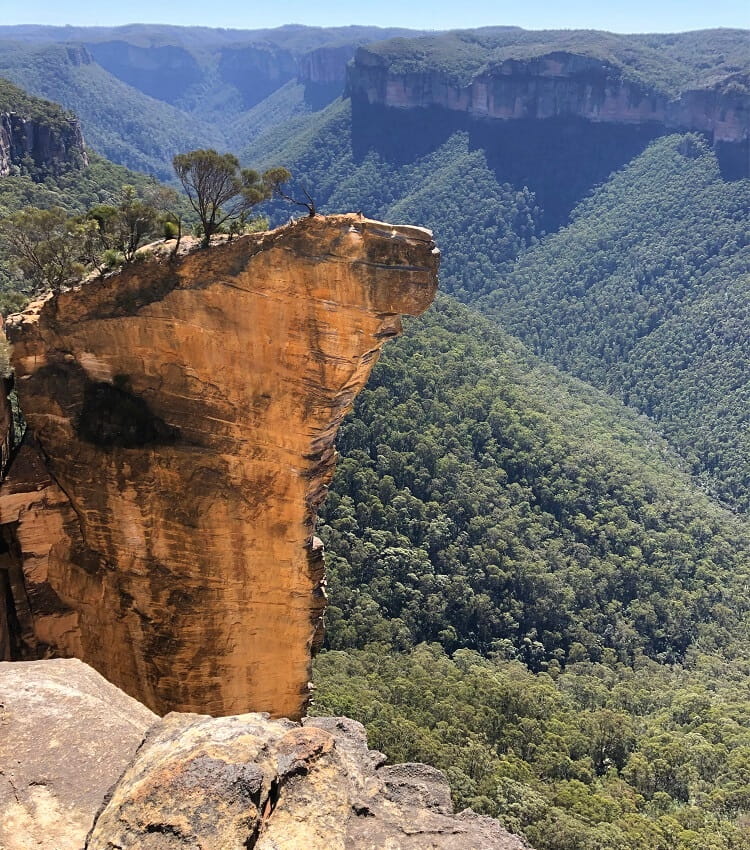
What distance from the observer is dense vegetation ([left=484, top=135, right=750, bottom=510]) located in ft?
299

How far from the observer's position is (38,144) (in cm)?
7888

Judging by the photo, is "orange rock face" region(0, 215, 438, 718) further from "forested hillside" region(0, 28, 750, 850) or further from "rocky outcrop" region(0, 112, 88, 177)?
"rocky outcrop" region(0, 112, 88, 177)

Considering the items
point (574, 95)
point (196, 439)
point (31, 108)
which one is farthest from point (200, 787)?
point (574, 95)

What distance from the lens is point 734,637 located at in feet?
175

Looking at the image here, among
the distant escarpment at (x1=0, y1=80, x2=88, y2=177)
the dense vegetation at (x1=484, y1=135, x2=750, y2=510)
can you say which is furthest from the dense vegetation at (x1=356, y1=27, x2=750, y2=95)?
the distant escarpment at (x1=0, y1=80, x2=88, y2=177)

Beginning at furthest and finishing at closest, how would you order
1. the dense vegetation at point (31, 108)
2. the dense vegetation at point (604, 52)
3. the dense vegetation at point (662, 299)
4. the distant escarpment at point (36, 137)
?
the dense vegetation at point (604, 52)
the dense vegetation at point (662, 299)
the dense vegetation at point (31, 108)
the distant escarpment at point (36, 137)

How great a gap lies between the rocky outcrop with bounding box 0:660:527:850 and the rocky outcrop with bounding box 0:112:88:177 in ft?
244

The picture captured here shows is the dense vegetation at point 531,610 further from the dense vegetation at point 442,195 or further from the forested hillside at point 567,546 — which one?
the dense vegetation at point 442,195

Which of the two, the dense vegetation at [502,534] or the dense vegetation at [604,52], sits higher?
the dense vegetation at [604,52]

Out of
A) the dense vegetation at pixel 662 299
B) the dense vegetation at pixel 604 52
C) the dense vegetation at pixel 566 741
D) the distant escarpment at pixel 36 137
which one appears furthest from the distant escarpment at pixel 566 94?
the dense vegetation at pixel 566 741

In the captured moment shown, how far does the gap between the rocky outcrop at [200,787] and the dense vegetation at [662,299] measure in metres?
75.7

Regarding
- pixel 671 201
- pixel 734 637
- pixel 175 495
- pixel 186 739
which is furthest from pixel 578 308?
pixel 186 739

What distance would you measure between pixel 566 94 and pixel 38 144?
10941 cm

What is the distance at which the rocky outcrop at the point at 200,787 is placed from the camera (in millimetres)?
8703
